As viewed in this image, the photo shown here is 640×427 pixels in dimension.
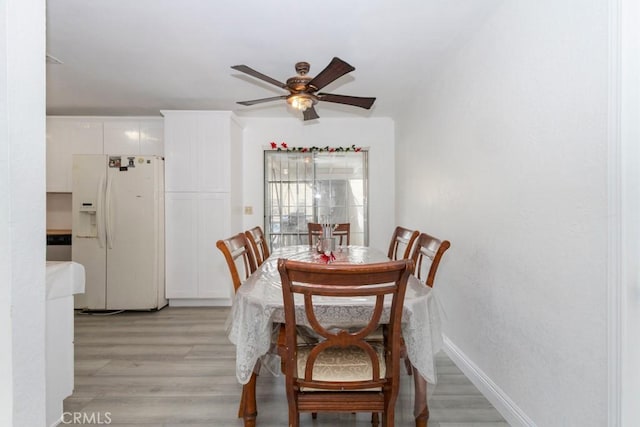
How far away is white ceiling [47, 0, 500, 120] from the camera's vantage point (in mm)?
1964

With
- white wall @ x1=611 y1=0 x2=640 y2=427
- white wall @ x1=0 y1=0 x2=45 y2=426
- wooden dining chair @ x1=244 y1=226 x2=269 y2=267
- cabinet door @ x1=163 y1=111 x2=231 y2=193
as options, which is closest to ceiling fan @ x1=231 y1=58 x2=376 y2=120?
wooden dining chair @ x1=244 y1=226 x2=269 y2=267

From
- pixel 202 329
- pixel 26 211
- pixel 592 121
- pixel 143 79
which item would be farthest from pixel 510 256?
pixel 143 79

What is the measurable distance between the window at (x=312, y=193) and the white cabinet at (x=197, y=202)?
790mm

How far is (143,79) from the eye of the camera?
3.03m

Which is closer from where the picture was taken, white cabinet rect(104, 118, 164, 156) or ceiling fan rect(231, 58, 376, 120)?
ceiling fan rect(231, 58, 376, 120)

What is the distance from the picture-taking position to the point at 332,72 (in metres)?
1.92

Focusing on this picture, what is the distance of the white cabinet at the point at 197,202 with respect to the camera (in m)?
3.86

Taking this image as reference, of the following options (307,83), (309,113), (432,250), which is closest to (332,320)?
(432,250)

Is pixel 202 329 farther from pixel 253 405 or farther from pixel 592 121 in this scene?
pixel 592 121

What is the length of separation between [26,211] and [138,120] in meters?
3.84

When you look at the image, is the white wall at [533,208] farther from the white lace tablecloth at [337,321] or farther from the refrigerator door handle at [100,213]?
the refrigerator door handle at [100,213]

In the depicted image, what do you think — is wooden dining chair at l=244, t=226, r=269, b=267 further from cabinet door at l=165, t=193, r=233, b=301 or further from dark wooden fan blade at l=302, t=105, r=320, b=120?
cabinet door at l=165, t=193, r=233, b=301

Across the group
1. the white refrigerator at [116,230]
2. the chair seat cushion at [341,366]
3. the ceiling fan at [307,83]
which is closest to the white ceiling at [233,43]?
the ceiling fan at [307,83]

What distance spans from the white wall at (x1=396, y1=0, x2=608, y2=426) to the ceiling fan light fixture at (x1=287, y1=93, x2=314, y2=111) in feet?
3.81
